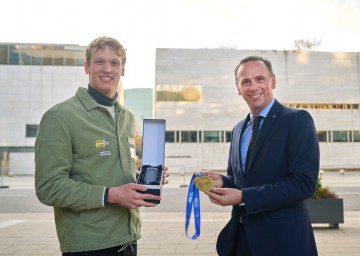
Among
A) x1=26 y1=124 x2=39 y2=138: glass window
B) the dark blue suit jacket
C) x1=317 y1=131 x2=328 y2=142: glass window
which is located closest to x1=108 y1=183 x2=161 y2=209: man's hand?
the dark blue suit jacket

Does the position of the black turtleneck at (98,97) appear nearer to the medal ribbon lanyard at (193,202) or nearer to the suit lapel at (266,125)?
the medal ribbon lanyard at (193,202)

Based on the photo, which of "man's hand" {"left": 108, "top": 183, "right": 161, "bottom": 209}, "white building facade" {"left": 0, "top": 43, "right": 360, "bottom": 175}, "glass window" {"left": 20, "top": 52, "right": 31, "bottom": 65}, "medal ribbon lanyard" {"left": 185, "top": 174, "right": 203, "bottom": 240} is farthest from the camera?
"glass window" {"left": 20, "top": 52, "right": 31, "bottom": 65}

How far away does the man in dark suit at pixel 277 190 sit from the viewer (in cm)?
249

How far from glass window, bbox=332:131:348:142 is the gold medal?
48149 mm

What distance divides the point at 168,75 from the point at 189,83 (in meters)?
2.71

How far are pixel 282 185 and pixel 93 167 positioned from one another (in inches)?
48.6

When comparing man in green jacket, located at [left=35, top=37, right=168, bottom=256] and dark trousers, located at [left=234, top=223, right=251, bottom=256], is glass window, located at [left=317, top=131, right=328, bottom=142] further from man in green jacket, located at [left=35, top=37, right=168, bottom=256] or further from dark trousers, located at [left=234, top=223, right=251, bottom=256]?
man in green jacket, located at [left=35, top=37, right=168, bottom=256]

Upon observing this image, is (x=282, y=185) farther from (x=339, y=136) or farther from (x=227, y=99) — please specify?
(x=339, y=136)

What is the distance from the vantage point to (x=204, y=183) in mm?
2631

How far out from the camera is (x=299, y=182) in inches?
97.0

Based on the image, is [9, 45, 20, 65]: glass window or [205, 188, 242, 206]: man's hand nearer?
[205, 188, 242, 206]: man's hand

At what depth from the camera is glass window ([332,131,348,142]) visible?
155ft

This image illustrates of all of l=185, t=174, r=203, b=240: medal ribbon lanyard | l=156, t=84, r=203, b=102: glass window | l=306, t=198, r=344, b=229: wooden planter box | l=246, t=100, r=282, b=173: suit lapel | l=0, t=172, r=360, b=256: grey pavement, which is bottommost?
l=0, t=172, r=360, b=256: grey pavement

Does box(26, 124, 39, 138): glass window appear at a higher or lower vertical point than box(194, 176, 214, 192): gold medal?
higher
